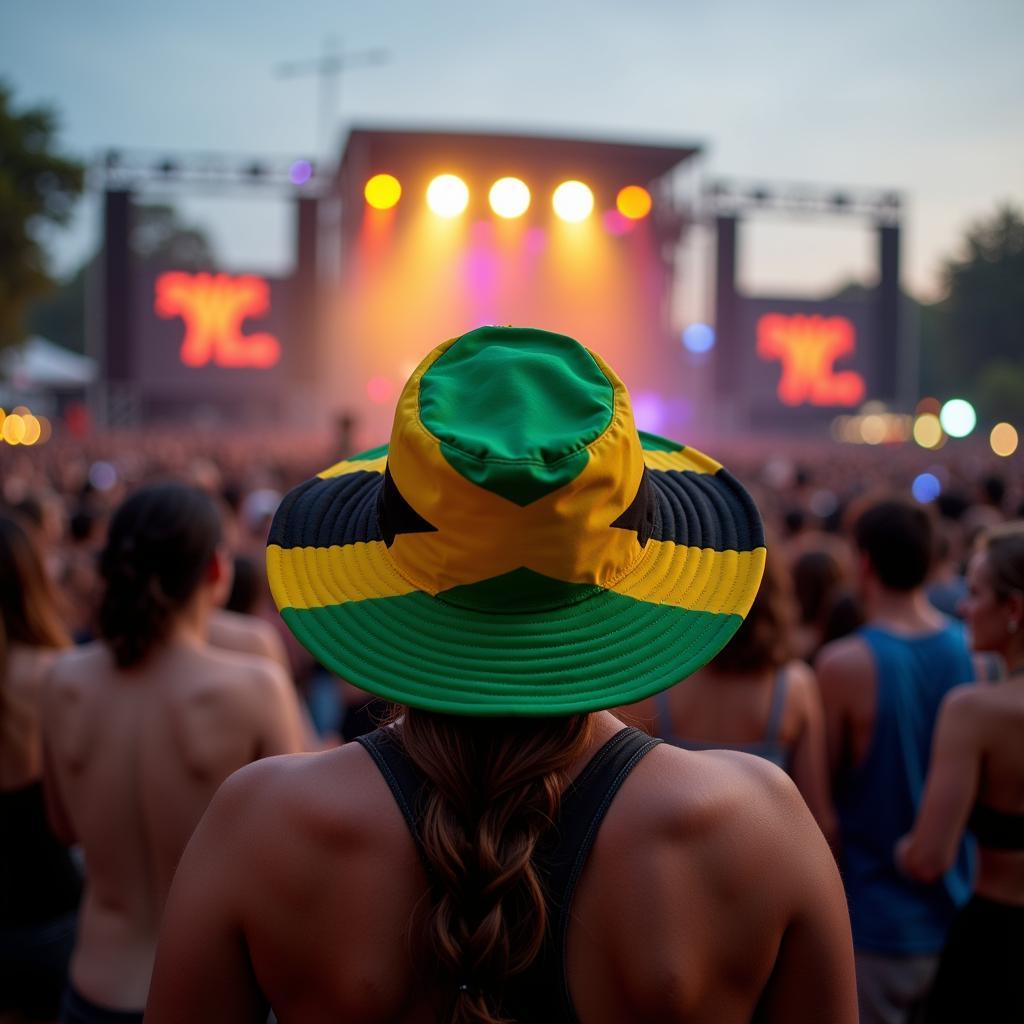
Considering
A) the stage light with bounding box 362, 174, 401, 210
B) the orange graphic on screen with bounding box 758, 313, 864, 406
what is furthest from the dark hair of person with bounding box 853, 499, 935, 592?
the orange graphic on screen with bounding box 758, 313, 864, 406

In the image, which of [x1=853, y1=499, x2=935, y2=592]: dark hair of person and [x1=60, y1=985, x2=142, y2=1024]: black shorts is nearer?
[x1=60, y1=985, x2=142, y2=1024]: black shorts

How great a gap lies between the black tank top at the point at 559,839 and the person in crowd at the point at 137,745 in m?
1.15

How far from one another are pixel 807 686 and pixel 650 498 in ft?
5.54

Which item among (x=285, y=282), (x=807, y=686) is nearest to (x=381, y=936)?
(x=807, y=686)

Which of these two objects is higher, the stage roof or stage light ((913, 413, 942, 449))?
the stage roof

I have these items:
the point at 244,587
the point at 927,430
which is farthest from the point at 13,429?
the point at 927,430

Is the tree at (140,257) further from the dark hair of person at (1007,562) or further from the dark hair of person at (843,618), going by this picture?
the dark hair of person at (1007,562)

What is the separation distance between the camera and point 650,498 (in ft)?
4.00

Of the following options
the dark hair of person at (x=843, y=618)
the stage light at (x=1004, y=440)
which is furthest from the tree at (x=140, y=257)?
the dark hair of person at (x=843, y=618)

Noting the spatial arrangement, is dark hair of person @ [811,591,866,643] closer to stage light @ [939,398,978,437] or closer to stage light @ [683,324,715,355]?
stage light @ [939,398,978,437]

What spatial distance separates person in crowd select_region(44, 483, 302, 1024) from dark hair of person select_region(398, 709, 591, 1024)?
1.18 m

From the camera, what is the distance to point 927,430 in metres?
26.0

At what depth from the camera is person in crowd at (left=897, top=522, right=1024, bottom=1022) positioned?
2.15 metres

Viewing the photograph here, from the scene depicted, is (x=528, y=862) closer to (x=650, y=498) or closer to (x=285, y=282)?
(x=650, y=498)
